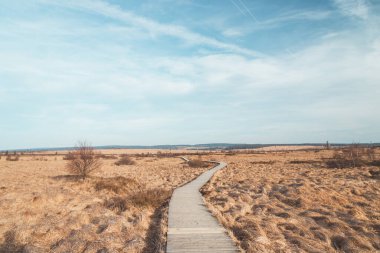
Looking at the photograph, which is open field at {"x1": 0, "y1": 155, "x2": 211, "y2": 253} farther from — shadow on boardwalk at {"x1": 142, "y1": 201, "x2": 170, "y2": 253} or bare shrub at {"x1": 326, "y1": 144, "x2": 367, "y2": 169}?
bare shrub at {"x1": 326, "y1": 144, "x2": 367, "y2": 169}

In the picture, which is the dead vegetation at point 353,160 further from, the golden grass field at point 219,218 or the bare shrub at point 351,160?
the golden grass field at point 219,218

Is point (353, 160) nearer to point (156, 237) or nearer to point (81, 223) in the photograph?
point (156, 237)

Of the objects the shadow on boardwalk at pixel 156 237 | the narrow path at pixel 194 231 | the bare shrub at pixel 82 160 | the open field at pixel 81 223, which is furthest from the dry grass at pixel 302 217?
the bare shrub at pixel 82 160

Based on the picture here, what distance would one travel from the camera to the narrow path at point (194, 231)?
261 inches

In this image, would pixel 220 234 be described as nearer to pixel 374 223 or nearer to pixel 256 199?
pixel 374 223

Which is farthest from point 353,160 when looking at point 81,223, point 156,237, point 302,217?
point 81,223

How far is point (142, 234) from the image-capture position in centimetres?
834

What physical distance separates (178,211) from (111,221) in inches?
81.1

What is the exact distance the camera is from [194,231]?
775cm

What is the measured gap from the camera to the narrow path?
21.8 ft

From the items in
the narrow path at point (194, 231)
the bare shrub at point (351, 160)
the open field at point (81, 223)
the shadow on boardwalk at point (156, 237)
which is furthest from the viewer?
the bare shrub at point (351, 160)

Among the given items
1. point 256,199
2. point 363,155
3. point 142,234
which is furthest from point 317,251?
point 363,155

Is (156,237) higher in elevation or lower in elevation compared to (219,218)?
lower

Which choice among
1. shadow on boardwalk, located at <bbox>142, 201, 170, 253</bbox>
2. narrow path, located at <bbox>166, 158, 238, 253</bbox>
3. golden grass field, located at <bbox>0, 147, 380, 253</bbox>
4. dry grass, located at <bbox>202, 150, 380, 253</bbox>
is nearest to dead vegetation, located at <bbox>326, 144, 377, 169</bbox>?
dry grass, located at <bbox>202, 150, 380, 253</bbox>
